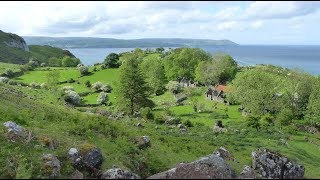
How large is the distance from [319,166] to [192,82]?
7128 cm

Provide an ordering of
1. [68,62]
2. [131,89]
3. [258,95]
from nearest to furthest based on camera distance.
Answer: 1. [131,89]
2. [258,95]
3. [68,62]

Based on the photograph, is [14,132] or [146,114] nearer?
[14,132]

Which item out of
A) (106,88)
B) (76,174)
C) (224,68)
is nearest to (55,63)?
(106,88)

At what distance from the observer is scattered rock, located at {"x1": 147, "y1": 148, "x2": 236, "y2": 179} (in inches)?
597

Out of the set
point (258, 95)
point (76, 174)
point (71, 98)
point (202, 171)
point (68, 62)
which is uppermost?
point (202, 171)

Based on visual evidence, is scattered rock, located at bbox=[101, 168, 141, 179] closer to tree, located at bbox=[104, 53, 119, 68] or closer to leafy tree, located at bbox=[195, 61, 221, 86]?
leafy tree, located at bbox=[195, 61, 221, 86]

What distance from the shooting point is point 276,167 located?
771 inches

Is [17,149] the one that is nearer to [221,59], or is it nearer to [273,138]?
[273,138]

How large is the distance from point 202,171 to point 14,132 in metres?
13.0

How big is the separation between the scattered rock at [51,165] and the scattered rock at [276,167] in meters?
11.0

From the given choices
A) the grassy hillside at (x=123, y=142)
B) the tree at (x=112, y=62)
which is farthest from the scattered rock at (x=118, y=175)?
the tree at (x=112, y=62)

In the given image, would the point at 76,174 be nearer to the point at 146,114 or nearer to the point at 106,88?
the point at 146,114

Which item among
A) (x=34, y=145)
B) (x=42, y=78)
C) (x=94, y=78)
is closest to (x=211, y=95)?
(x=94, y=78)

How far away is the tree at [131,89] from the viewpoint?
200 ft
